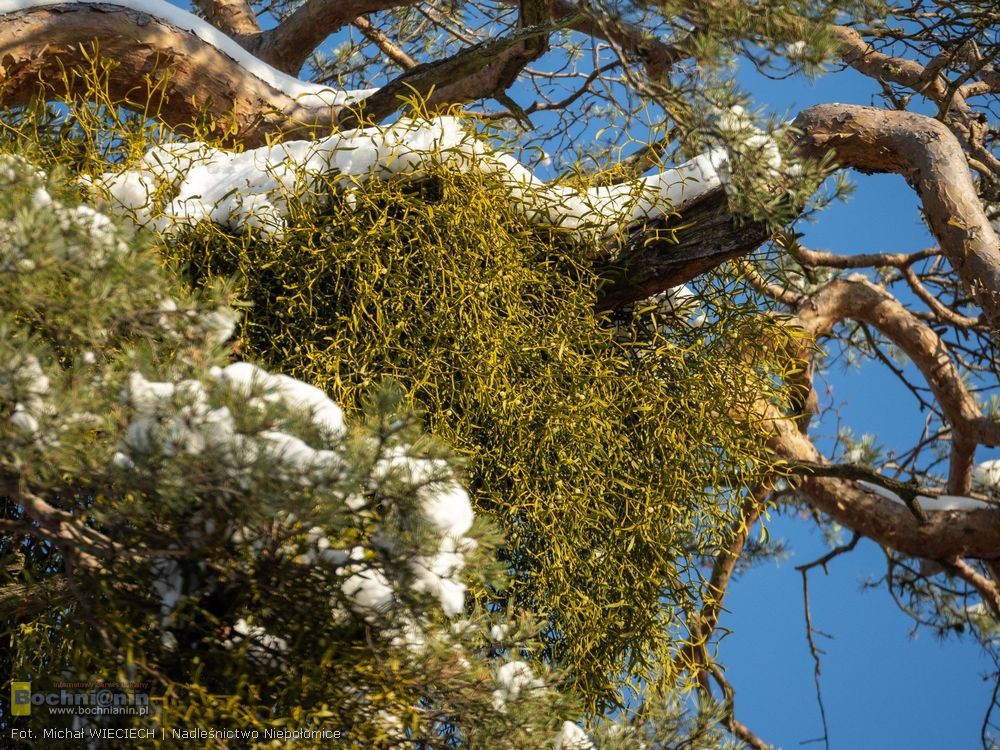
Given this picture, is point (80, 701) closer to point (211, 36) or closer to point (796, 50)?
point (796, 50)

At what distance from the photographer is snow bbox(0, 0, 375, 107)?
1.61 metres

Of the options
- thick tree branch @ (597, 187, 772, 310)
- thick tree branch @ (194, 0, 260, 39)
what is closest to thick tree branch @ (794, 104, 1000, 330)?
thick tree branch @ (597, 187, 772, 310)

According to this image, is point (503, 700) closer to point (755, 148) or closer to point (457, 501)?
point (457, 501)

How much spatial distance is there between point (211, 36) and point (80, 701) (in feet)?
3.63

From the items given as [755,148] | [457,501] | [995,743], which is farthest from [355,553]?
[995,743]

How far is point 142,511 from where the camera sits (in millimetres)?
810

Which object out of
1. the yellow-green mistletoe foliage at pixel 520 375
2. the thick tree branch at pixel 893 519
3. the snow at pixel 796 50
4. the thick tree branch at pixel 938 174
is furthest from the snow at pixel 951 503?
the snow at pixel 796 50

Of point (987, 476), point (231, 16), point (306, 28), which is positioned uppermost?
point (231, 16)

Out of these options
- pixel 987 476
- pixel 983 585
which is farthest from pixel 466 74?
pixel 983 585

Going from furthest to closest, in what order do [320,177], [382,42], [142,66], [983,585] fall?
1. [382,42]
2. [983,585]
3. [142,66]
4. [320,177]

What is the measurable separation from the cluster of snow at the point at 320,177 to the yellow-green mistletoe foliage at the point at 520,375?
17 millimetres

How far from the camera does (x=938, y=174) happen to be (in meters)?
1.55

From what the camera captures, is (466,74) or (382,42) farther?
(382,42)

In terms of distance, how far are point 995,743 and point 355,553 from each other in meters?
1.90
